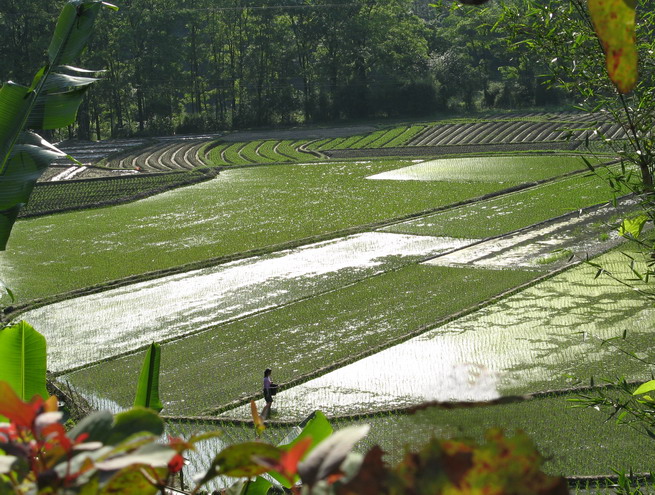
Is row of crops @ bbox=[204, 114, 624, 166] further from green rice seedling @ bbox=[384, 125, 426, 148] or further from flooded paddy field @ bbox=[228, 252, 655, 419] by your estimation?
flooded paddy field @ bbox=[228, 252, 655, 419]

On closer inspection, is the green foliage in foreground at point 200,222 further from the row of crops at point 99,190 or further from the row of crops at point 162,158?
the row of crops at point 162,158

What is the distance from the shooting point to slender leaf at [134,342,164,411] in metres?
1.52

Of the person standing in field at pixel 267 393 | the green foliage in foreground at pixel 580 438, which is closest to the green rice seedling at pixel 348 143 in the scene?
the person standing in field at pixel 267 393

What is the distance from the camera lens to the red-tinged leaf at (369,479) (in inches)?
21.0

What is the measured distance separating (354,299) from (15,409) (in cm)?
1436

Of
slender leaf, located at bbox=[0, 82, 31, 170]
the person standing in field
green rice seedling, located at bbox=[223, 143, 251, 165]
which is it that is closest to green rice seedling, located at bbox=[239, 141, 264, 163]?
green rice seedling, located at bbox=[223, 143, 251, 165]

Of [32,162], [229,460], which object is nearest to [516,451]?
[229,460]

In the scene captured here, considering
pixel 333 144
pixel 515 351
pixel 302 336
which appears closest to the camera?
pixel 515 351

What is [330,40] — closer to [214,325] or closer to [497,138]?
[497,138]

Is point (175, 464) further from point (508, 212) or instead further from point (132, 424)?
point (508, 212)

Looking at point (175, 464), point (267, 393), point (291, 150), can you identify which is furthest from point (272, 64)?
point (175, 464)

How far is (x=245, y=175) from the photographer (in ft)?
110

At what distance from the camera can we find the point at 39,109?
2.40m

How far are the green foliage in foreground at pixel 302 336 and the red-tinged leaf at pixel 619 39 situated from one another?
385 inches
